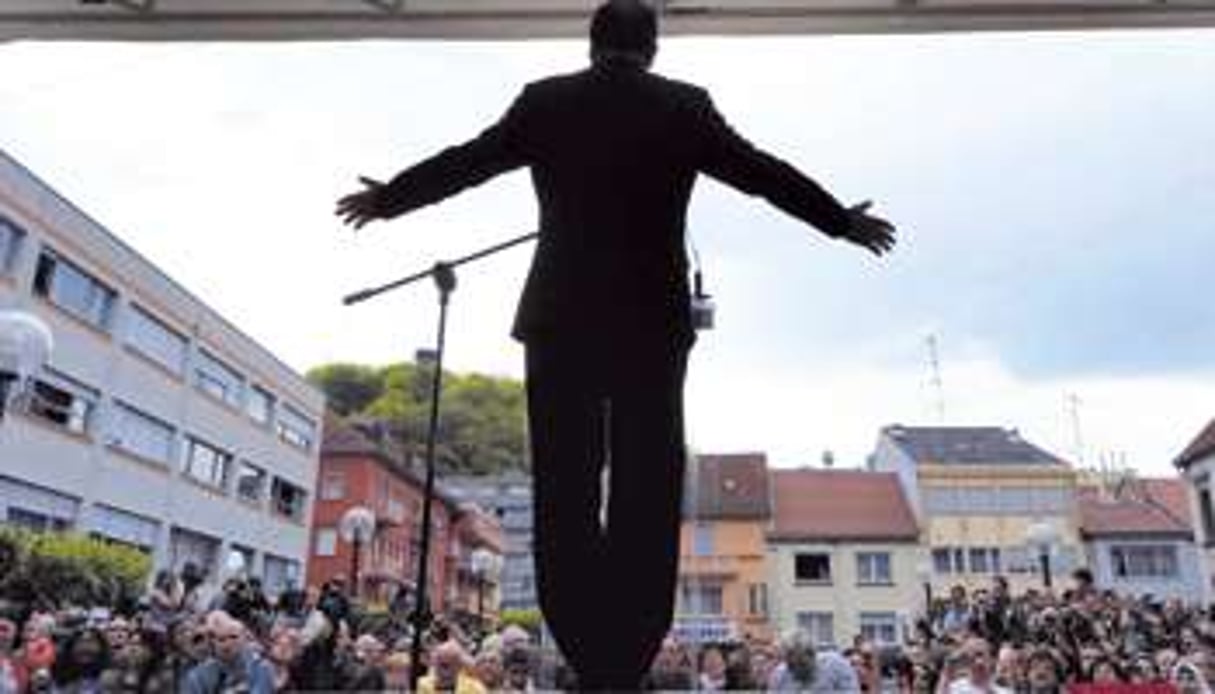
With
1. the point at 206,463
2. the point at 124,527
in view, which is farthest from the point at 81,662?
the point at 206,463

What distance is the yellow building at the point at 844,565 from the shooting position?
43.8m

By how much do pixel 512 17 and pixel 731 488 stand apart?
42.3 m

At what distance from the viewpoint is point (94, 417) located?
2856 cm

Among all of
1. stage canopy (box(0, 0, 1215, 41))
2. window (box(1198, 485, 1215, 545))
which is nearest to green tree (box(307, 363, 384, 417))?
window (box(1198, 485, 1215, 545))

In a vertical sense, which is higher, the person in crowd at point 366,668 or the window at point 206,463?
the window at point 206,463

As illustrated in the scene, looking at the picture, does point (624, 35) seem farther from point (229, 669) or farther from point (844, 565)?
point (844, 565)

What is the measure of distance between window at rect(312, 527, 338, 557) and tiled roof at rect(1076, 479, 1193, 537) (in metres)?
31.0

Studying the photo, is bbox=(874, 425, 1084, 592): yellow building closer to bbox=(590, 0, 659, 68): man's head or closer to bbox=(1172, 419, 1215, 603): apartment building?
bbox=(1172, 419, 1215, 603): apartment building

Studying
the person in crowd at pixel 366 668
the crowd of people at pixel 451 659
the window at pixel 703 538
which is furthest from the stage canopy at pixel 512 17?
the window at pixel 703 538

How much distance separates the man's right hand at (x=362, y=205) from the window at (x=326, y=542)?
4765cm

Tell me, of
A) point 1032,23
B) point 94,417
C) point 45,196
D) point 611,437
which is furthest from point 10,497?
point 611,437

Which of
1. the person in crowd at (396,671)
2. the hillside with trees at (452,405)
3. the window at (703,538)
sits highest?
the hillside with trees at (452,405)

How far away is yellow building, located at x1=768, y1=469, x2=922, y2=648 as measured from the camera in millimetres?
43844

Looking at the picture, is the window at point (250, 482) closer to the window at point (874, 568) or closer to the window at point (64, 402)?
the window at point (64, 402)
